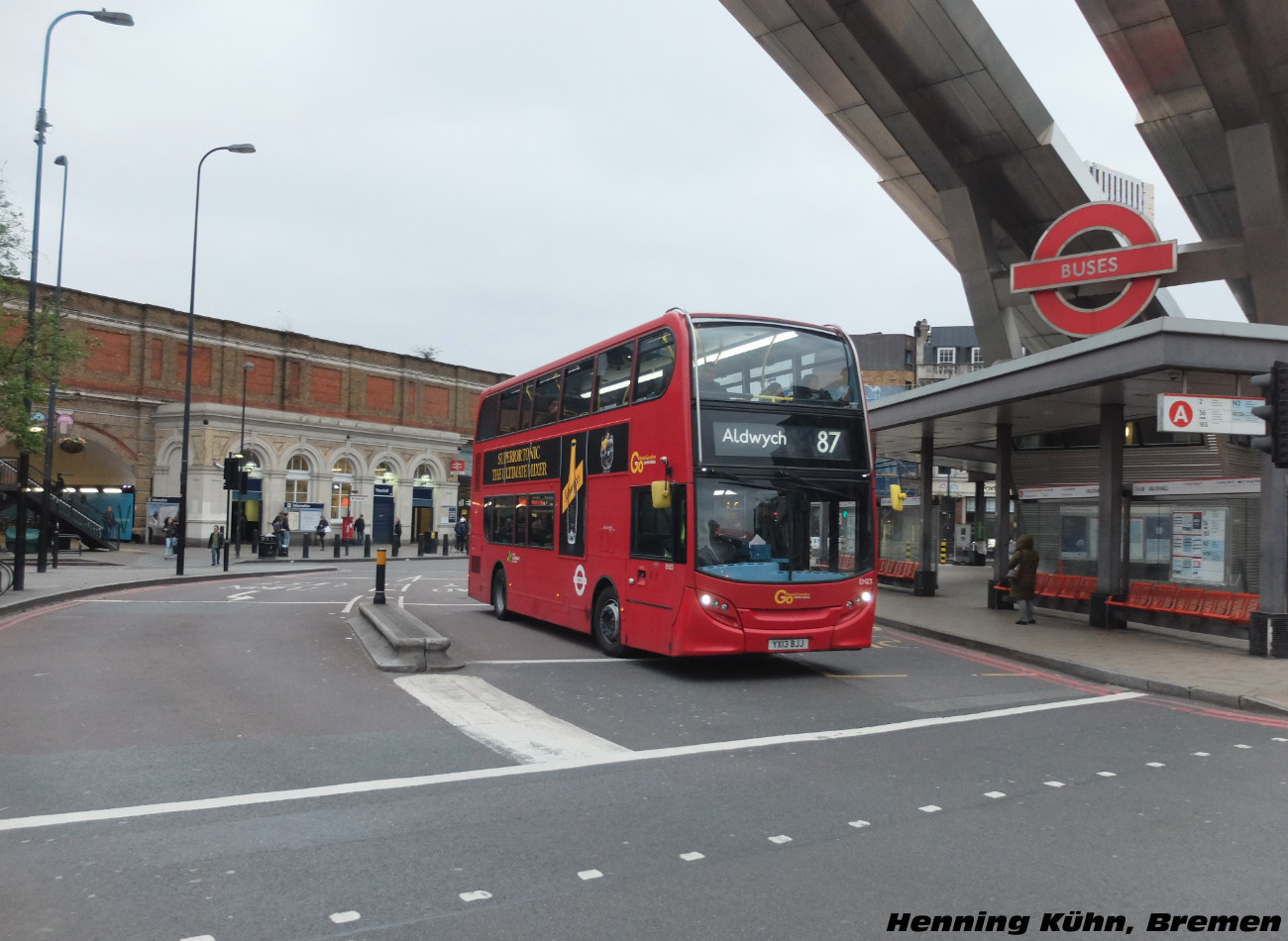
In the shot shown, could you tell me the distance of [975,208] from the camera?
24.7m

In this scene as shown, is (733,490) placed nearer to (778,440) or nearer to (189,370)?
(778,440)

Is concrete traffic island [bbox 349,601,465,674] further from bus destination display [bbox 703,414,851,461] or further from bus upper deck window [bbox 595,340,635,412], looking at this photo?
bus destination display [bbox 703,414,851,461]

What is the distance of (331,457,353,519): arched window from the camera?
164ft

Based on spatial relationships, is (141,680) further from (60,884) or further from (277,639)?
(60,884)

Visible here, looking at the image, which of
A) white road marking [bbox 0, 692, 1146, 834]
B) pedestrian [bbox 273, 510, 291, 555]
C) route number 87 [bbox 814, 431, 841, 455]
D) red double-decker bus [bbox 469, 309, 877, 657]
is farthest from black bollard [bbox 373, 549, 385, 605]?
pedestrian [bbox 273, 510, 291, 555]

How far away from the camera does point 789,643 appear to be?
1098 cm

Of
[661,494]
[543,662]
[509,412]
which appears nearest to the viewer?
[661,494]

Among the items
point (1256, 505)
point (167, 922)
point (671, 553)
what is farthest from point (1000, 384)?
point (167, 922)

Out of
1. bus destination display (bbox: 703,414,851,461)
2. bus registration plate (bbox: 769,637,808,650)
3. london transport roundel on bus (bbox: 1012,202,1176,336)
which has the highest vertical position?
london transport roundel on bus (bbox: 1012,202,1176,336)

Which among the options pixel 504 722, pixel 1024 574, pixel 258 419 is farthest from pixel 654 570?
pixel 258 419

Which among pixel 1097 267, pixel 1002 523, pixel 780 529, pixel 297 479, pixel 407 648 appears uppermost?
pixel 1097 267

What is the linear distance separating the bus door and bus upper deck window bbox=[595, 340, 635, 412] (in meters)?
1.31

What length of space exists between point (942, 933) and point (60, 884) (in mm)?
3957

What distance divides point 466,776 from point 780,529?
5.40m
